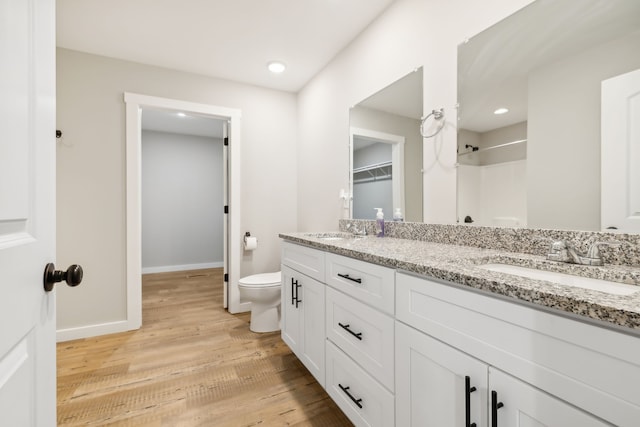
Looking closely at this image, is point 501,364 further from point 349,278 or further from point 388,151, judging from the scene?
point 388,151

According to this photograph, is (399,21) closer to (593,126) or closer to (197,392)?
(593,126)

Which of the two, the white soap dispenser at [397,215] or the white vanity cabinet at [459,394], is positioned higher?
the white soap dispenser at [397,215]

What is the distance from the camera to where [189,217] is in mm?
5004

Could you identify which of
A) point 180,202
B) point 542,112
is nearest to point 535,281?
point 542,112

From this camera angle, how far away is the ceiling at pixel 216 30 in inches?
76.3

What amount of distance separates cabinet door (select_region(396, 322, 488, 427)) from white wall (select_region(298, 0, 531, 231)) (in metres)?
0.84

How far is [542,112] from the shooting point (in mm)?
1161

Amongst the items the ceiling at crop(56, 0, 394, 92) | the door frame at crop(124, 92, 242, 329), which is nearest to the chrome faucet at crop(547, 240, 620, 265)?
the ceiling at crop(56, 0, 394, 92)

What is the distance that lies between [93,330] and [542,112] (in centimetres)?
339

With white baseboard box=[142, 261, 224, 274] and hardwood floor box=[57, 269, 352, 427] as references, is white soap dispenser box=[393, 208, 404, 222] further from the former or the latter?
white baseboard box=[142, 261, 224, 274]

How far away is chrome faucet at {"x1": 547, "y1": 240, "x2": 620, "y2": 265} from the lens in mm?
943

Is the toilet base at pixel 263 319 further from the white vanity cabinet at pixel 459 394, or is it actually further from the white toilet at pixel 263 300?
the white vanity cabinet at pixel 459 394

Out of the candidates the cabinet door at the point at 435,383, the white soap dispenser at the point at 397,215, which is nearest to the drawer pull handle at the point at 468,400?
the cabinet door at the point at 435,383

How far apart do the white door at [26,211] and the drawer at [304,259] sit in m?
1.07
